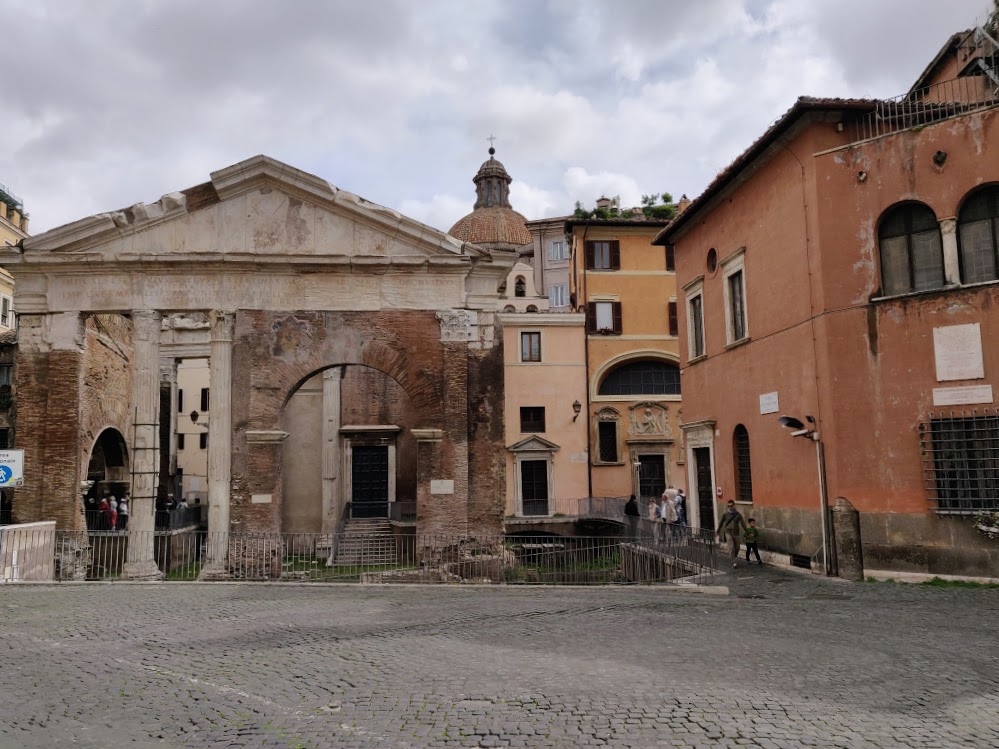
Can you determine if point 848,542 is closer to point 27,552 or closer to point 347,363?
point 347,363

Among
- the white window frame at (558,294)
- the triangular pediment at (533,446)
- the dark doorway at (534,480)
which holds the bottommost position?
the dark doorway at (534,480)

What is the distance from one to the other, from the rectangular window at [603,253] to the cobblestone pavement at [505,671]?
21.5 meters

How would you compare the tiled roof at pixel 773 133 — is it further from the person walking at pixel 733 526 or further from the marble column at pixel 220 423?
the marble column at pixel 220 423

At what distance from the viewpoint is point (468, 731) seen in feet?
19.0

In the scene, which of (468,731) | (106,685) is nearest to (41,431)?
(106,685)

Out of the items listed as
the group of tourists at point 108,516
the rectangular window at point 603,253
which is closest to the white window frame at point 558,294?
the rectangular window at point 603,253

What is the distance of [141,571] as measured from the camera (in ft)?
54.8

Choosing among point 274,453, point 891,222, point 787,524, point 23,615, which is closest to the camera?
point 23,615

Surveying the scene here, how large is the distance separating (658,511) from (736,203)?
401 inches

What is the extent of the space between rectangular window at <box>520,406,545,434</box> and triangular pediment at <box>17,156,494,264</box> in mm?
13855

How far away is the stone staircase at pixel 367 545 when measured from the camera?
685 inches

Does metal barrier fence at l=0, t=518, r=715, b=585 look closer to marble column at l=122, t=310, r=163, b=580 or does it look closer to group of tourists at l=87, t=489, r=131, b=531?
marble column at l=122, t=310, r=163, b=580

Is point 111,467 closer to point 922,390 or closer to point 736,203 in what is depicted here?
point 736,203

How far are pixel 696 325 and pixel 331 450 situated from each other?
12.5 m
